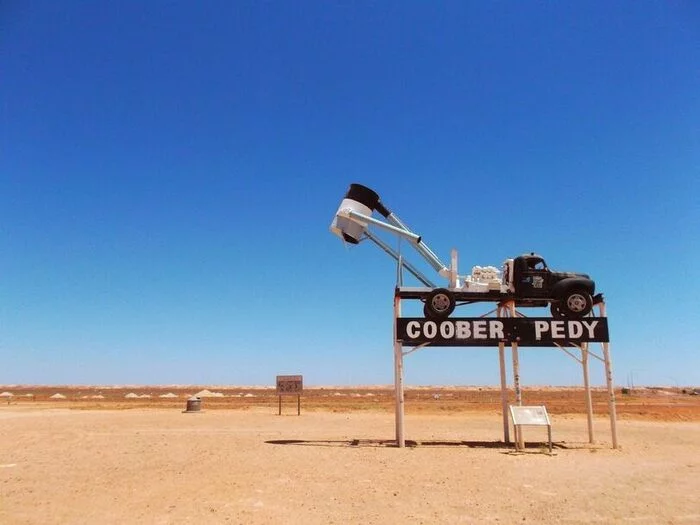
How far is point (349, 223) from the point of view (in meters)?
21.0

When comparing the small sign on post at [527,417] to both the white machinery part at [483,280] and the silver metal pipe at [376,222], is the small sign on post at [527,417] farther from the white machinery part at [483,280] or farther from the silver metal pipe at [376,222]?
the silver metal pipe at [376,222]

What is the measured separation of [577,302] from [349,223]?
912 cm

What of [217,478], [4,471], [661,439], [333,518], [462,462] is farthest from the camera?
[661,439]

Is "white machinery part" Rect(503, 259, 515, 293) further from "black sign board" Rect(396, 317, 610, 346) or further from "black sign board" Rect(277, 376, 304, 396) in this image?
"black sign board" Rect(277, 376, 304, 396)

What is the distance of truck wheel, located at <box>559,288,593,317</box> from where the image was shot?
20.4 m

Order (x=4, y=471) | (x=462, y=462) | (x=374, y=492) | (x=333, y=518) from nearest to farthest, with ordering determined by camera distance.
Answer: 1. (x=333, y=518)
2. (x=374, y=492)
3. (x=4, y=471)
4. (x=462, y=462)

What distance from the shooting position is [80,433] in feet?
78.5

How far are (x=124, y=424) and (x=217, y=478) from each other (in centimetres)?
1770

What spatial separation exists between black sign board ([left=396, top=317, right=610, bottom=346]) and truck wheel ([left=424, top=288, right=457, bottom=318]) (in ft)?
0.91

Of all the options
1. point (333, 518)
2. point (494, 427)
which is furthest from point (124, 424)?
point (333, 518)

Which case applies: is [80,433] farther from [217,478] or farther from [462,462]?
[462,462]

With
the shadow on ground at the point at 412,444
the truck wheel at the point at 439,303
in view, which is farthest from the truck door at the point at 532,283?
the shadow on ground at the point at 412,444

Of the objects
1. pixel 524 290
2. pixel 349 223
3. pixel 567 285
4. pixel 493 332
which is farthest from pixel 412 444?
pixel 349 223

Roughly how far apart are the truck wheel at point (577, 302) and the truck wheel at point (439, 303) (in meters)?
4.24
